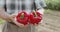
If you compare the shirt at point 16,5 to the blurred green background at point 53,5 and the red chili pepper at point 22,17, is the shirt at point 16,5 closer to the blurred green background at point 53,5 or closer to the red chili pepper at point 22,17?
the red chili pepper at point 22,17

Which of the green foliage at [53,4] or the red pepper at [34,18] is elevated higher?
the red pepper at [34,18]

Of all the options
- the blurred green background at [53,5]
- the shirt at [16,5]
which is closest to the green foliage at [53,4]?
the blurred green background at [53,5]

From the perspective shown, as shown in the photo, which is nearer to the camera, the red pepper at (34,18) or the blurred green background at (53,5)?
the red pepper at (34,18)

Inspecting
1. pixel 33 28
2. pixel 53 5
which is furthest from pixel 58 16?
pixel 33 28

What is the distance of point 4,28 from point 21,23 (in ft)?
0.57

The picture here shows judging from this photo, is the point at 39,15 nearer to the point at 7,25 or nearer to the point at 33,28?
the point at 33,28

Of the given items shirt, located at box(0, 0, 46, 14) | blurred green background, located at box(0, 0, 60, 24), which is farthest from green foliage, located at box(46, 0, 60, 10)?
shirt, located at box(0, 0, 46, 14)

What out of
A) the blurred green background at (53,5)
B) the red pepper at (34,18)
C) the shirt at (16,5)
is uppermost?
the shirt at (16,5)

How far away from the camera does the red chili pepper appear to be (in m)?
1.05

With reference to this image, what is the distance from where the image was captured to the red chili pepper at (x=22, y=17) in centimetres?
105

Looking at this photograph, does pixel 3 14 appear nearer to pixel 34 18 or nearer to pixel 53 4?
pixel 34 18

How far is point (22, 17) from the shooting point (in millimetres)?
1073

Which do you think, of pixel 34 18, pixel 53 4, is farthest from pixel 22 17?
pixel 53 4

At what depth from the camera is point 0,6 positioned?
1068mm
